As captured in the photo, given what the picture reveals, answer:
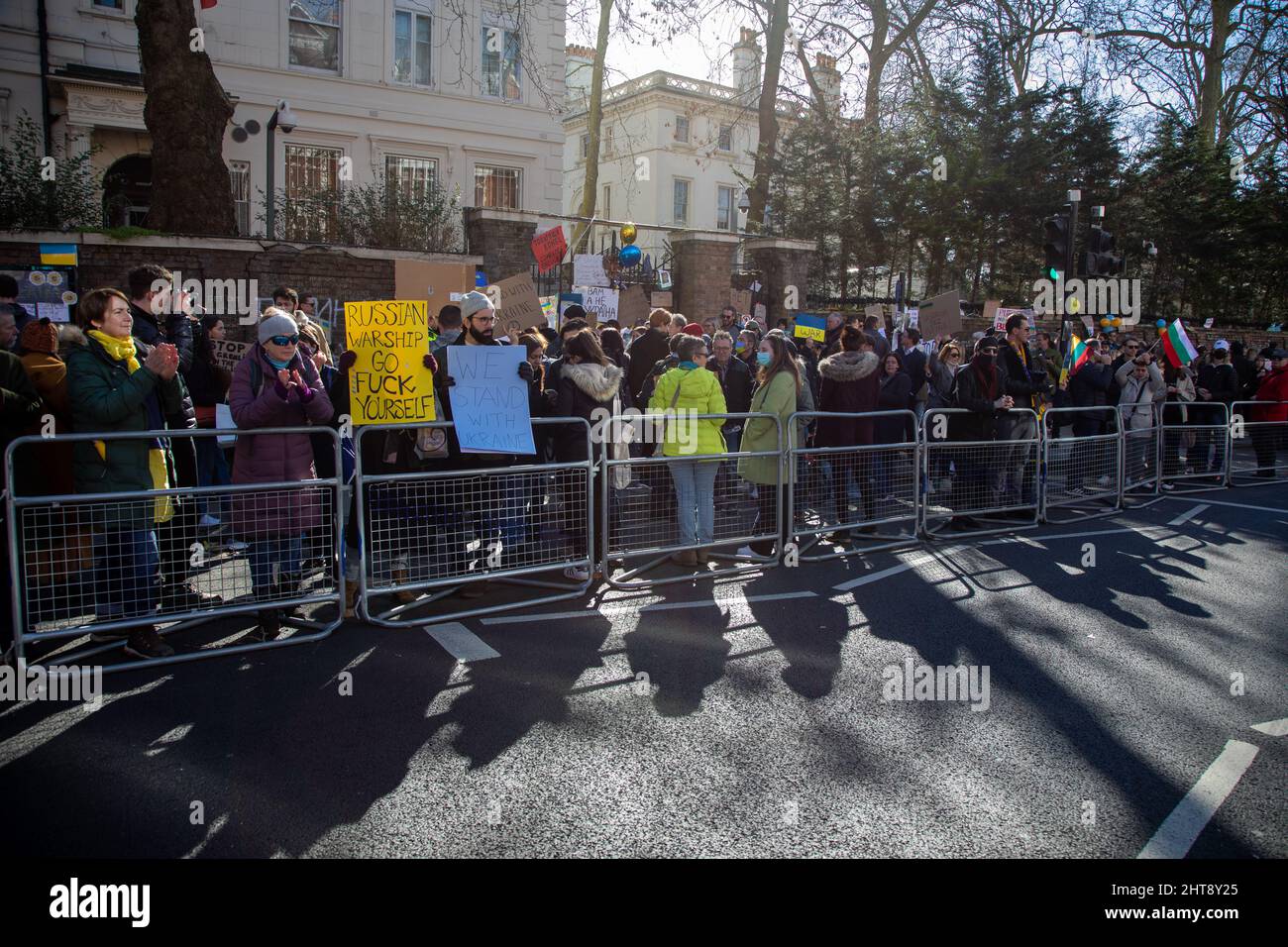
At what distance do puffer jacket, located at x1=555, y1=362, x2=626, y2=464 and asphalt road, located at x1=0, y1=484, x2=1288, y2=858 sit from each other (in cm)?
122

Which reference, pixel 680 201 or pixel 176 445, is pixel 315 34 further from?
pixel 680 201

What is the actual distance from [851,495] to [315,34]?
2222 cm

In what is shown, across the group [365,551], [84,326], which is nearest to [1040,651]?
[365,551]

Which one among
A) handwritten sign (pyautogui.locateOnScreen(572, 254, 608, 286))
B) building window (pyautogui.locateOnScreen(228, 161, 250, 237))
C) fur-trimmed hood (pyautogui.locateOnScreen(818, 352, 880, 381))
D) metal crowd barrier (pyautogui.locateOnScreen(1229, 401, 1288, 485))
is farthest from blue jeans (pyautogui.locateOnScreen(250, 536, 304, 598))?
building window (pyautogui.locateOnScreen(228, 161, 250, 237))

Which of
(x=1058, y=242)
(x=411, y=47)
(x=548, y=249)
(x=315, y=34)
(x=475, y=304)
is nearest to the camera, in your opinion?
(x=475, y=304)

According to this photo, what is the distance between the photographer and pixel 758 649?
5.77 m

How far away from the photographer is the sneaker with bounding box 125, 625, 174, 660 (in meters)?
5.36

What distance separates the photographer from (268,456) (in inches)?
228

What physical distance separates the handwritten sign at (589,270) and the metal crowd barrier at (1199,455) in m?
8.93

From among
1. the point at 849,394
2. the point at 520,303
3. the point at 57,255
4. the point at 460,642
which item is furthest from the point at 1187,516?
the point at 57,255

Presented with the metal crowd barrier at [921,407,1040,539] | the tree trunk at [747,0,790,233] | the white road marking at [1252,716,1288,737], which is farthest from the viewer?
the tree trunk at [747,0,790,233]

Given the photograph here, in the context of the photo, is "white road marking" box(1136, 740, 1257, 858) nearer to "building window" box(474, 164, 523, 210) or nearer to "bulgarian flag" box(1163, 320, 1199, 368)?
"bulgarian flag" box(1163, 320, 1199, 368)

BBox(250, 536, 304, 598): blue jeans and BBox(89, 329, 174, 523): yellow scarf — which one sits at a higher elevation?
BBox(89, 329, 174, 523): yellow scarf
